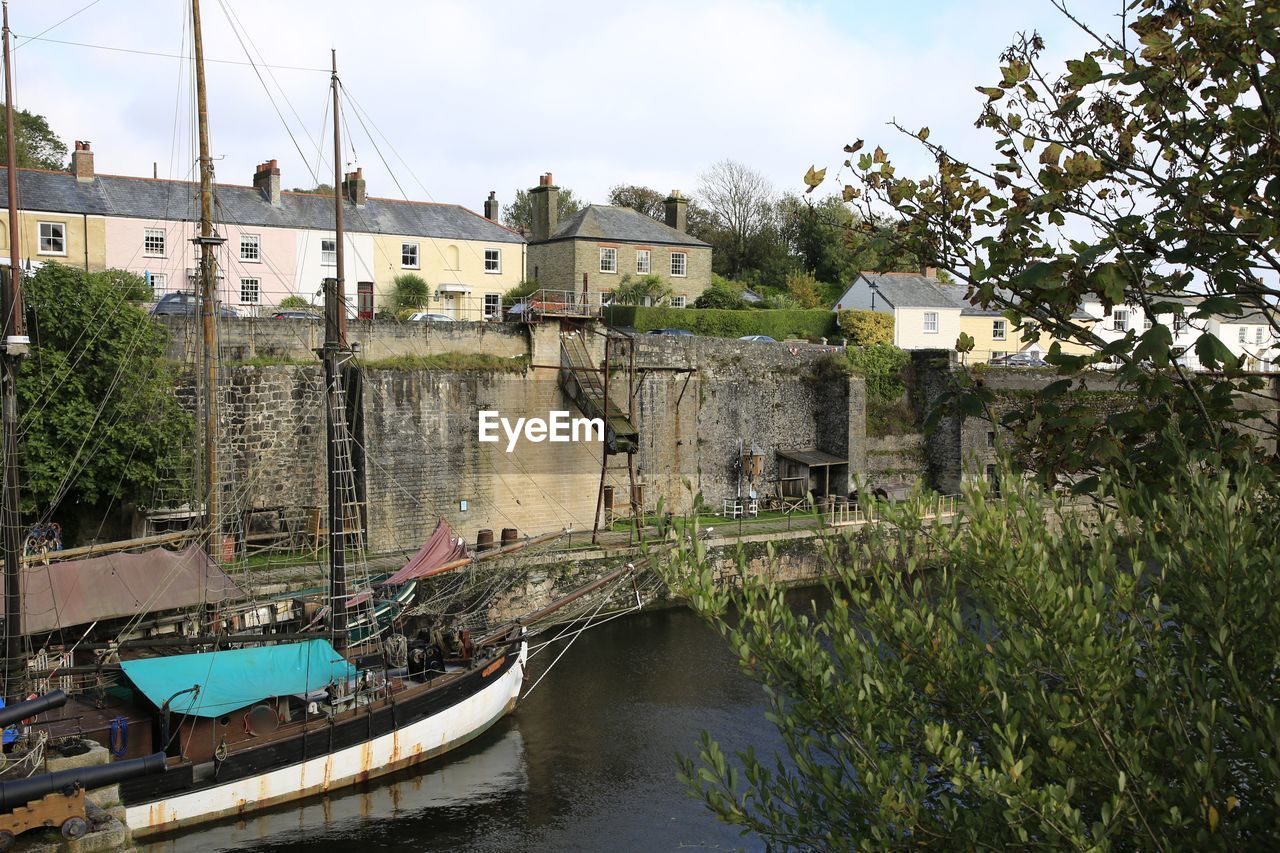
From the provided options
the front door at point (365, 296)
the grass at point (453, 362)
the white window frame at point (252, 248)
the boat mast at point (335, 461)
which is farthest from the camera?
the white window frame at point (252, 248)

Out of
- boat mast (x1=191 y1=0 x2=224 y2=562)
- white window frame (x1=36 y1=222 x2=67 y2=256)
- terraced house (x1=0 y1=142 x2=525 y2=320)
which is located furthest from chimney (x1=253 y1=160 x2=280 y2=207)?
boat mast (x1=191 y1=0 x2=224 y2=562)

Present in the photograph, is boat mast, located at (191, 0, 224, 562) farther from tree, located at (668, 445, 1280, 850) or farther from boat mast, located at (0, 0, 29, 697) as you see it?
tree, located at (668, 445, 1280, 850)

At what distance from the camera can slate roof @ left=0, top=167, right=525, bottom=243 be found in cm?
2666

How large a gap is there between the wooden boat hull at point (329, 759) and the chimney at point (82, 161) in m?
17.8

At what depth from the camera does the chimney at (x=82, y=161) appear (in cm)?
2720

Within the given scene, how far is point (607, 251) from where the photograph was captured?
35.8 m

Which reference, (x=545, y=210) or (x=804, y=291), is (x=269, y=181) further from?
(x=804, y=291)

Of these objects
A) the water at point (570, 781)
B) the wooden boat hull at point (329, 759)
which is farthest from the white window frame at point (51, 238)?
the wooden boat hull at point (329, 759)

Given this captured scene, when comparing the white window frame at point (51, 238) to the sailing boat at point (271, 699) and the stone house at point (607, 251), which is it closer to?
the sailing boat at point (271, 699)

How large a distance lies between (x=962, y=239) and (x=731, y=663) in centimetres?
1500

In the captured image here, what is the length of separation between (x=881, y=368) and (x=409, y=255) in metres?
13.2

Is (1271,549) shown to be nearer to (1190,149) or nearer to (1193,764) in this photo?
(1193,764)

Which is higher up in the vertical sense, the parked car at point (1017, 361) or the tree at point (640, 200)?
the tree at point (640, 200)

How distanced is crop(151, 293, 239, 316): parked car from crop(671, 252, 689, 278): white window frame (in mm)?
16326
